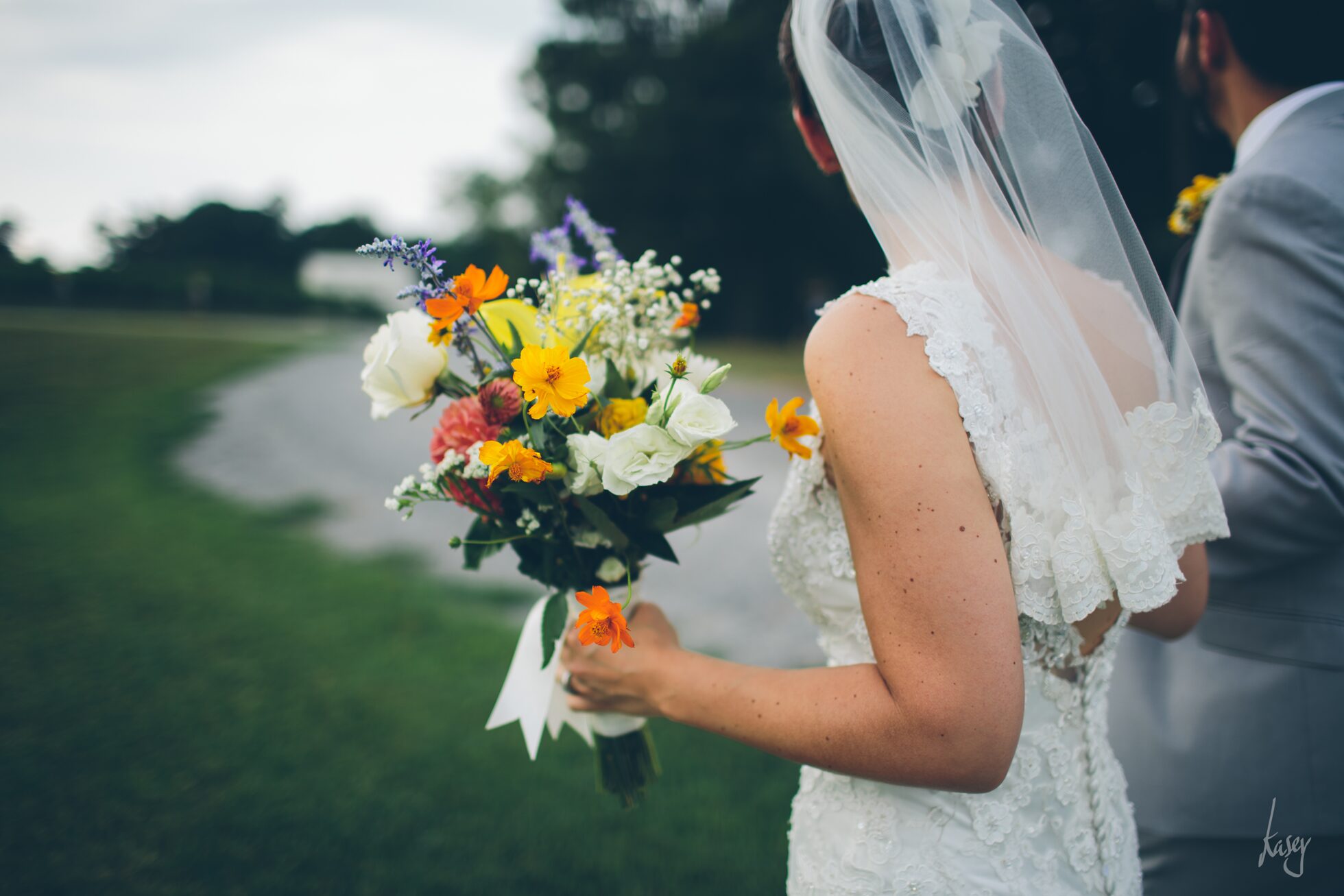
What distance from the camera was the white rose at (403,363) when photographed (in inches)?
59.2

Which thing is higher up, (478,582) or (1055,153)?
(1055,153)

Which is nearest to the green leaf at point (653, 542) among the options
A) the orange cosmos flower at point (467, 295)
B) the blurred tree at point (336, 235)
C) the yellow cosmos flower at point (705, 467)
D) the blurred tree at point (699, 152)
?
the yellow cosmos flower at point (705, 467)

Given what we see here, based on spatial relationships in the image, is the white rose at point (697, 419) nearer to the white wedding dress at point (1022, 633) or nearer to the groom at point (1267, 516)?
the white wedding dress at point (1022, 633)

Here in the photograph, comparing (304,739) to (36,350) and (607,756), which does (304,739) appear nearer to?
(607,756)

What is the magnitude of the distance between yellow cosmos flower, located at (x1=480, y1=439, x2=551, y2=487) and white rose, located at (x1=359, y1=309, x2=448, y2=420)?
33 cm

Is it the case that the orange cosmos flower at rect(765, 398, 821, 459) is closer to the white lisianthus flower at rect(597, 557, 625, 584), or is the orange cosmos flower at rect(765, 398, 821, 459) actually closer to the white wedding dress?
the white wedding dress

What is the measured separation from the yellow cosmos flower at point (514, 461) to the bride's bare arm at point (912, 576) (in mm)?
475

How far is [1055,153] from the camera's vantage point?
1.44 metres

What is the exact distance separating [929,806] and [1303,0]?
1994 mm

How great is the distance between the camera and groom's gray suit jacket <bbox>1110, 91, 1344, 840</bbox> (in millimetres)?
1644

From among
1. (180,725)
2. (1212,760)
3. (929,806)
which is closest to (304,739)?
(180,725)

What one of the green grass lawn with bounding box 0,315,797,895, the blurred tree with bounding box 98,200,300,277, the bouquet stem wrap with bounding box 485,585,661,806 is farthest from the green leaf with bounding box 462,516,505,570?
the blurred tree with bounding box 98,200,300,277

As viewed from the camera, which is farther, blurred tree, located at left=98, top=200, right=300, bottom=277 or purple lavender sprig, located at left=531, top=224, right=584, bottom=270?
blurred tree, located at left=98, top=200, right=300, bottom=277

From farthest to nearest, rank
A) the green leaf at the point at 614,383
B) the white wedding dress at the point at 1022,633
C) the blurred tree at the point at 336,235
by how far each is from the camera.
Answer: the blurred tree at the point at 336,235 → the green leaf at the point at 614,383 → the white wedding dress at the point at 1022,633
